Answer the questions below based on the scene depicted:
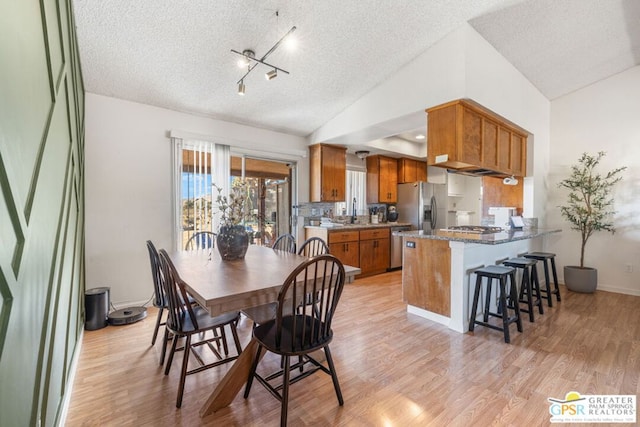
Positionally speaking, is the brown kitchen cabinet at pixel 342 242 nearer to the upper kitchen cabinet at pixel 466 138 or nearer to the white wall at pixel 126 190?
the upper kitchen cabinet at pixel 466 138

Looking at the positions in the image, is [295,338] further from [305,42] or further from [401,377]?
[305,42]

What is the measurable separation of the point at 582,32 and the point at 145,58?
4.54 m

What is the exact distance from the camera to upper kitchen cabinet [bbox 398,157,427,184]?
19.9 ft

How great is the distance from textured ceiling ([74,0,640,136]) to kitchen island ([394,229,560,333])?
2.06 m

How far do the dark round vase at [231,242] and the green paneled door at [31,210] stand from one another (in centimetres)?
97

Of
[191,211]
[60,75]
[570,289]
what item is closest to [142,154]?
[191,211]

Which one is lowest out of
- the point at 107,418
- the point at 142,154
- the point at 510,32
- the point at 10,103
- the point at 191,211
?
the point at 107,418

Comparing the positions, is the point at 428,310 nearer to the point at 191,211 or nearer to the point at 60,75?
the point at 191,211

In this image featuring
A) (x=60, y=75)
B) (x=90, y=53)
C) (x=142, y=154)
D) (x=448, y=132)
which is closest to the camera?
(x=60, y=75)

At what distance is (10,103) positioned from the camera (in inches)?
30.7

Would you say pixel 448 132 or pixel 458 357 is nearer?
pixel 458 357

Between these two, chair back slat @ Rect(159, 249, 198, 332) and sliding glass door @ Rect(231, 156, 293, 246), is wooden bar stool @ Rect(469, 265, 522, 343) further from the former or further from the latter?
sliding glass door @ Rect(231, 156, 293, 246)

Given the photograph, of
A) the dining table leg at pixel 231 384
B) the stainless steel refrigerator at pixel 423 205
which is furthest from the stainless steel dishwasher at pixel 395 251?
the dining table leg at pixel 231 384

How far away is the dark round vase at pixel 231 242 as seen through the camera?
2.33 meters
